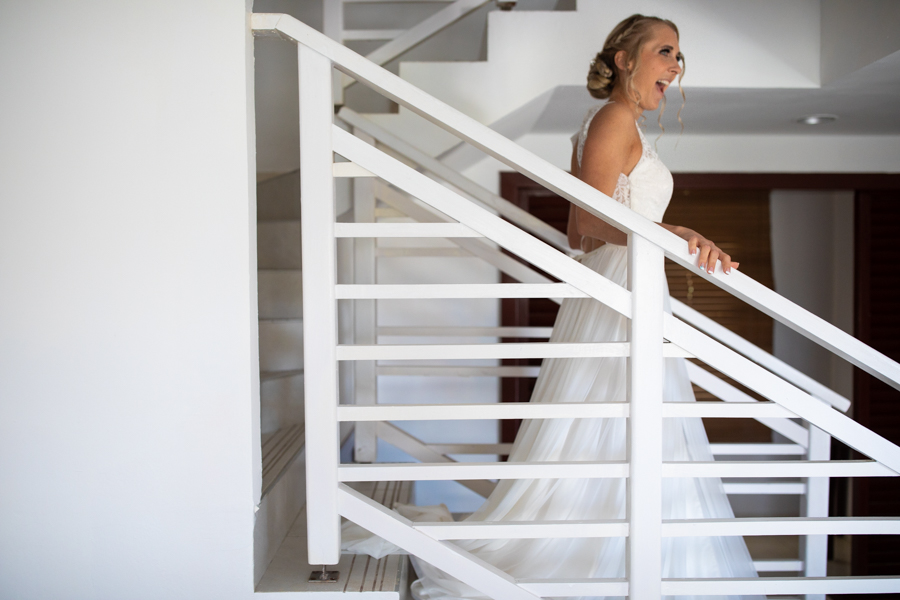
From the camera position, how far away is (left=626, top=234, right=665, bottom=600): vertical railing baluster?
47.0 inches

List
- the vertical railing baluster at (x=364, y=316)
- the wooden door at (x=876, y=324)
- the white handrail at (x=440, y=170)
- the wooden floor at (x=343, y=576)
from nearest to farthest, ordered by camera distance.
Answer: the wooden floor at (x=343, y=576), the white handrail at (x=440, y=170), the vertical railing baluster at (x=364, y=316), the wooden door at (x=876, y=324)

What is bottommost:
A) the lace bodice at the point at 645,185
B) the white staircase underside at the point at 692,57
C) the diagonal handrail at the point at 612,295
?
the diagonal handrail at the point at 612,295

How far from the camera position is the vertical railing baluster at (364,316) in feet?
7.89

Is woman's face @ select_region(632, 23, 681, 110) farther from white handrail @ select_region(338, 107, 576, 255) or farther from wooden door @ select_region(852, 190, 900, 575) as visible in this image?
wooden door @ select_region(852, 190, 900, 575)

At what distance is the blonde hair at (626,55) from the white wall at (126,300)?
961 millimetres

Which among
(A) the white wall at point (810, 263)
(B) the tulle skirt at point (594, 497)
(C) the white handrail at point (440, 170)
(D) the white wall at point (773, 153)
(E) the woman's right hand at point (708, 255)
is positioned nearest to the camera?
(E) the woman's right hand at point (708, 255)

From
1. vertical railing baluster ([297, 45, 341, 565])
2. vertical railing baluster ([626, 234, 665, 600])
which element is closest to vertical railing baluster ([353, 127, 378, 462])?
vertical railing baluster ([297, 45, 341, 565])

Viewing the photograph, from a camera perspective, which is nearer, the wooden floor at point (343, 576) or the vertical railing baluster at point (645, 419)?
the vertical railing baluster at point (645, 419)

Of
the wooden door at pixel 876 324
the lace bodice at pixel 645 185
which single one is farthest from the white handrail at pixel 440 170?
the wooden door at pixel 876 324

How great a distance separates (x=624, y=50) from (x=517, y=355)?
97 cm

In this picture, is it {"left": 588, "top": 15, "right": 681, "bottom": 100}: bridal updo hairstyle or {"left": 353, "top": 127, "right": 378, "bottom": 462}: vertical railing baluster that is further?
{"left": 353, "top": 127, "right": 378, "bottom": 462}: vertical railing baluster

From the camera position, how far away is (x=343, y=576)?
1.38m

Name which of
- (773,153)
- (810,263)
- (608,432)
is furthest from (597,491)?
Answer: (810,263)

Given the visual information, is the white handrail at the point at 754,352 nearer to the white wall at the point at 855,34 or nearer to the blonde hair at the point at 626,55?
the blonde hair at the point at 626,55
